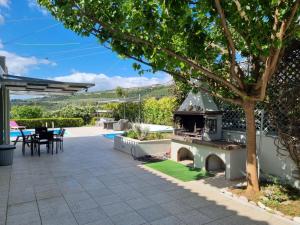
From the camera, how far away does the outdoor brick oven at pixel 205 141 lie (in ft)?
22.8

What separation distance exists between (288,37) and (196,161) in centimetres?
472

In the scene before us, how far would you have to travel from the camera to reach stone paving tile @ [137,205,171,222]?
4.55 meters

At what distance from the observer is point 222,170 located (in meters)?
7.91

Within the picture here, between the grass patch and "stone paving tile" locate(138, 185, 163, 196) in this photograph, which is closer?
the grass patch

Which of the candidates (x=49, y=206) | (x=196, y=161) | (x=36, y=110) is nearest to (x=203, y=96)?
(x=196, y=161)

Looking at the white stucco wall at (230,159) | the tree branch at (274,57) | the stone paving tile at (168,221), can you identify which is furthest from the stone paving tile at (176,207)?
the tree branch at (274,57)

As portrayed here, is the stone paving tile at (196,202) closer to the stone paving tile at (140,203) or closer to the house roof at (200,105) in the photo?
the stone paving tile at (140,203)

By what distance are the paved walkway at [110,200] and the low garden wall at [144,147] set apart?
1.63 metres

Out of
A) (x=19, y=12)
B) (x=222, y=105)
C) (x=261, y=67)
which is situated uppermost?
(x=19, y=12)

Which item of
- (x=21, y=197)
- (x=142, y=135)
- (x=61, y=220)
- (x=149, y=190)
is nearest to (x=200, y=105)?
(x=142, y=135)

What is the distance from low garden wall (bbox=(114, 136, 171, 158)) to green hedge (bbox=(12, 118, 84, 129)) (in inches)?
569

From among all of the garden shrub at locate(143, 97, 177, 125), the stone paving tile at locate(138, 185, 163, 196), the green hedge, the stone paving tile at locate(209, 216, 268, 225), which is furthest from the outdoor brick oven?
the green hedge

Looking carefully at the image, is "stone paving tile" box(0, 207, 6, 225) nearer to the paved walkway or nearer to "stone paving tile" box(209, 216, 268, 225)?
the paved walkway

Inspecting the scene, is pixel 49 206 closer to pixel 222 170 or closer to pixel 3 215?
pixel 3 215
